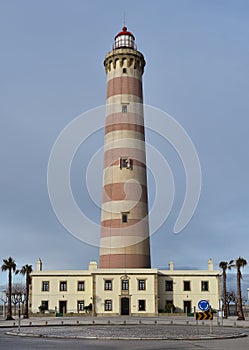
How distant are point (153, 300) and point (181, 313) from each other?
368 cm

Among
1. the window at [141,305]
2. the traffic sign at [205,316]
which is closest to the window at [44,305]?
the window at [141,305]

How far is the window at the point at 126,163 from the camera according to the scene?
62031mm

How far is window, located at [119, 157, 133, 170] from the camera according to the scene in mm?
62031

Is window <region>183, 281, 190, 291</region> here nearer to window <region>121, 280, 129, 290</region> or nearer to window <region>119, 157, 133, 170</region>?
window <region>121, 280, 129, 290</region>

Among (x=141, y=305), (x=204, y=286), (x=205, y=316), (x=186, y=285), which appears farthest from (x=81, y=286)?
(x=205, y=316)

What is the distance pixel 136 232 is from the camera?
201ft

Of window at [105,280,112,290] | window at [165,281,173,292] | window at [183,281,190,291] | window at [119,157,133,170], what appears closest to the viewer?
window at [105,280,112,290]

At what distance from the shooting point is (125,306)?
2400 inches

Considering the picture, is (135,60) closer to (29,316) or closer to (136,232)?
(136,232)

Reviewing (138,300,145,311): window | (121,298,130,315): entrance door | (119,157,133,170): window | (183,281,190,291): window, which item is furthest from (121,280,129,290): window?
(119,157,133,170): window

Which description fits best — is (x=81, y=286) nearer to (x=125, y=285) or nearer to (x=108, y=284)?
(x=108, y=284)

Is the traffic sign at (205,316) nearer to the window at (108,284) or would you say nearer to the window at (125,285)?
the window at (125,285)

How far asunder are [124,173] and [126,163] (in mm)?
1250

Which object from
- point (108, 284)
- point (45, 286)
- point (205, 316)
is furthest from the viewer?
point (45, 286)
